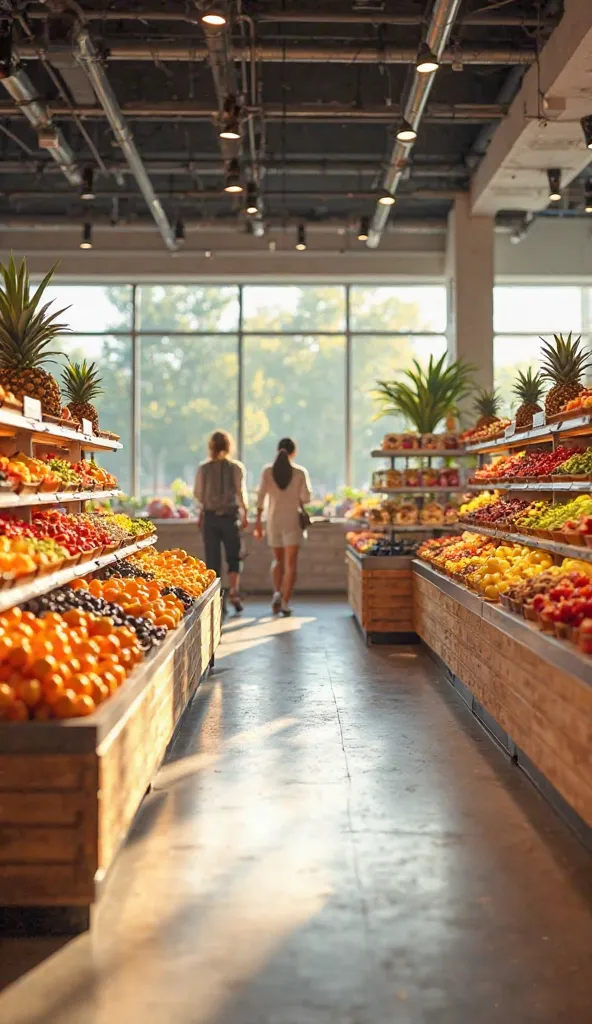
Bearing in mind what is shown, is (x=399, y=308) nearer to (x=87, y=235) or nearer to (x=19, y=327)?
(x=87, y=235)

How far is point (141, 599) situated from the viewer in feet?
18.2

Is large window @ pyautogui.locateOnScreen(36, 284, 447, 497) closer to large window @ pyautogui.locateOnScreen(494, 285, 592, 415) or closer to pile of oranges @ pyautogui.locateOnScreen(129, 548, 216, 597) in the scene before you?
large window @ pyautogui.locateOnScreen(494, 285, 592, 415)

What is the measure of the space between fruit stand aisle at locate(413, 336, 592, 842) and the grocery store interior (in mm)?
33

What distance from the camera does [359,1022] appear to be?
2500 millimetres

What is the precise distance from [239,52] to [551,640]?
6496 millimetres

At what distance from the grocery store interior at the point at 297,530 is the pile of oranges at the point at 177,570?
7 cm

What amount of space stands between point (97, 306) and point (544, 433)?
10013 mm

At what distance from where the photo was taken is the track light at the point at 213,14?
6.79 meters

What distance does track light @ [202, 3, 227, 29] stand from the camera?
267 inches

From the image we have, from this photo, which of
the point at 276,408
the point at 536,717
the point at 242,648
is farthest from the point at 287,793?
the point at 276,408

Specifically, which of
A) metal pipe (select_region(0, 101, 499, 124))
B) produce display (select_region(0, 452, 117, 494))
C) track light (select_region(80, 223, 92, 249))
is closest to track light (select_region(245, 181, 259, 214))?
metal pipe (select_region(0, 101, 499, 124))

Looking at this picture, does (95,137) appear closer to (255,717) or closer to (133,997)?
(255,717)

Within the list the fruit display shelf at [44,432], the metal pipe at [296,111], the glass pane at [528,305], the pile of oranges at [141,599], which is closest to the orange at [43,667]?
the fruit display shelf at [44,432]

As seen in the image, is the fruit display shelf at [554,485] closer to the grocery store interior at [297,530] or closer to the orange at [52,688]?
the grocery store interior at [297,530]
